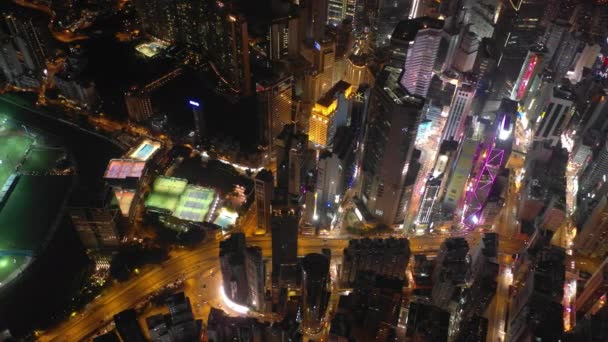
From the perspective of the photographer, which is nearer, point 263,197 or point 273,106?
point 263,197

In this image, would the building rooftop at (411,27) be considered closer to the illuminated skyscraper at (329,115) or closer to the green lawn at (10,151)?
the illuminated skyscraper at (329,115)

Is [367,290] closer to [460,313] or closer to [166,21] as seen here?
[460,313]

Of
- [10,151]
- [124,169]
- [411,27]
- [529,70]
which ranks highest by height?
[411,27]

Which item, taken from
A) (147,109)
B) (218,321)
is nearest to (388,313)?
(218,321)

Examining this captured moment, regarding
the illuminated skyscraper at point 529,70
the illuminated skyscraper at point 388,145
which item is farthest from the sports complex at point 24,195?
the illuminated skyscraper at point 529,70

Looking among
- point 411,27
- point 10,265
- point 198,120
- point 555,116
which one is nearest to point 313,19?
point 411,27

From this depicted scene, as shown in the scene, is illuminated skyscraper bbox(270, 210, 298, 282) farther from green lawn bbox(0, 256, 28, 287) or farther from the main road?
green lawn bbox(0, 256, 28, 287)

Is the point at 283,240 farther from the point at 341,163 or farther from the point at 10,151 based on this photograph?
the point at 10,151
